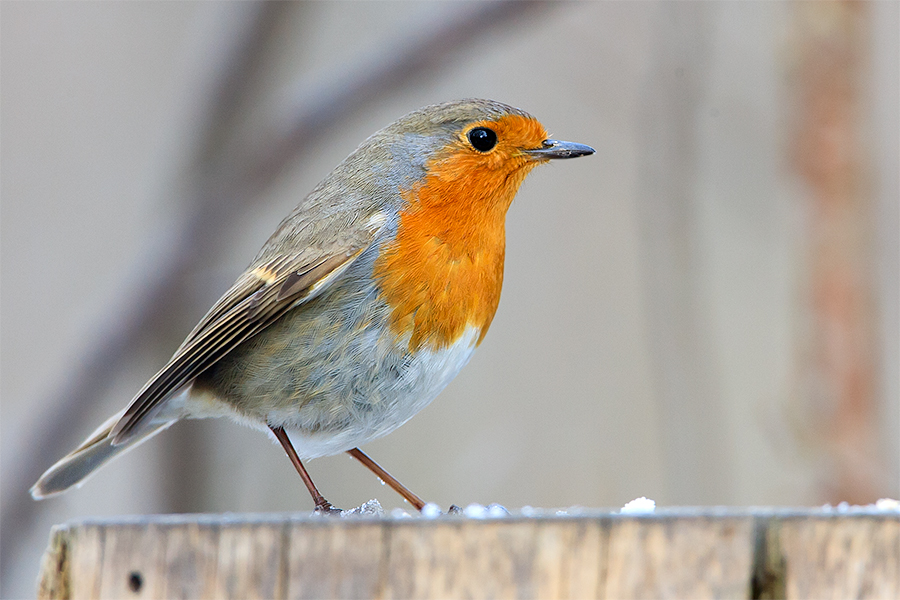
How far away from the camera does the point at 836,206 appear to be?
4.84 m

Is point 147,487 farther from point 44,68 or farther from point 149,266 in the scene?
point 44,68

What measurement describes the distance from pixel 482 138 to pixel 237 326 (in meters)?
1.04

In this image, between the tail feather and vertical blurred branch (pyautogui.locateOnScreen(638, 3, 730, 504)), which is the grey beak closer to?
vertical blurred branch (pyautogui.locateOnScreen(638, 3, 730, 504))

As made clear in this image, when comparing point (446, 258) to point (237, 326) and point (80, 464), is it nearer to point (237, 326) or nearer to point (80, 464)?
point (237, 326)

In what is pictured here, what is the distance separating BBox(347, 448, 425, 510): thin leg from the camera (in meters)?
3.22

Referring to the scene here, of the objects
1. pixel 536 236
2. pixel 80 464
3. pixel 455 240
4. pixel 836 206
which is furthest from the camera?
pixel 536 236

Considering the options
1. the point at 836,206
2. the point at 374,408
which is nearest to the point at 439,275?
the point at 374,408

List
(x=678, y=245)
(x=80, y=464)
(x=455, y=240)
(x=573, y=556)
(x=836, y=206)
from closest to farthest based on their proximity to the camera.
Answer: (x=573, y=556) < (x=455, y=240) < (x=80, y=464) < (x=678, y=245) < (x=836, y=206)

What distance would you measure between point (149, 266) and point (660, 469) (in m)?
3.39

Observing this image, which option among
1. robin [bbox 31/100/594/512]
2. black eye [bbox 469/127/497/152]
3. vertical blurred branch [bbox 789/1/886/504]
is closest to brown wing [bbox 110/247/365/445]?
robin [bbox 31/100/594/512]

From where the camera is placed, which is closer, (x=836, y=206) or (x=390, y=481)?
(x=390, y=481)

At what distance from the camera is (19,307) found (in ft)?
22.3

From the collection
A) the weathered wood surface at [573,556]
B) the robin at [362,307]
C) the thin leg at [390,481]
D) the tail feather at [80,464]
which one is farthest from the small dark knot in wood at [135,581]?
the tail feather at [80,464]

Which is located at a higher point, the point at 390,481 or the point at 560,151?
the point at 560,151
